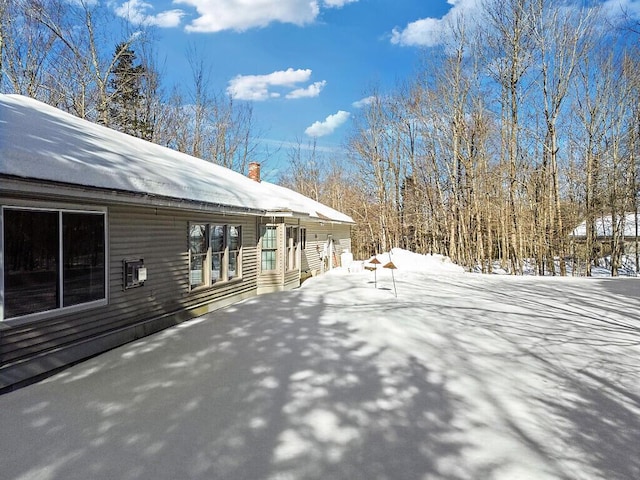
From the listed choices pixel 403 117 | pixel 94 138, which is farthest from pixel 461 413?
pixel 403 117

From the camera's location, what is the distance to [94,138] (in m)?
6.17

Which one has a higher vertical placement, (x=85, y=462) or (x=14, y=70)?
(x=14, y=70)

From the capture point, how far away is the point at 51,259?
443 centimetres

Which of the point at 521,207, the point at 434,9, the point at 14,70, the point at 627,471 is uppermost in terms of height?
the point at 434,9

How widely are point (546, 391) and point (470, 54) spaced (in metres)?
19.7

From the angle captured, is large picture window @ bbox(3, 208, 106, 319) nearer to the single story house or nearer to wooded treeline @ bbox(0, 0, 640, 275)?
the single story house

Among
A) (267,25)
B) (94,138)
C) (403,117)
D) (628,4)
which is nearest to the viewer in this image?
(94,138)

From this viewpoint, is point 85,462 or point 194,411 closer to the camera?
point 85,462

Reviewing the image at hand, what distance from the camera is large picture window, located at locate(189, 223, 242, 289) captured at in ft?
24.4

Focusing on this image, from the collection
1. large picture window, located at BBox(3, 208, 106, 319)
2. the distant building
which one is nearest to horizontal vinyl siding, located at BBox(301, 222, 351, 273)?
large picture window, located at BBox(3, 208, 106, 319)

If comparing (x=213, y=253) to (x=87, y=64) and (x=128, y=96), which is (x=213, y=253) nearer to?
(x=87, y=64)

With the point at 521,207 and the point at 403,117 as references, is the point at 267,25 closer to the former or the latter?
the point at 403,117

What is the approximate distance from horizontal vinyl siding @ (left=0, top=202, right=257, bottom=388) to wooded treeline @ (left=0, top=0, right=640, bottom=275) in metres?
13.2

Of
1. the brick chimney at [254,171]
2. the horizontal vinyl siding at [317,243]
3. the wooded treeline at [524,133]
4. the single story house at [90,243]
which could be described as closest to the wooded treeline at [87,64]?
the brick chimney at [254,171]
